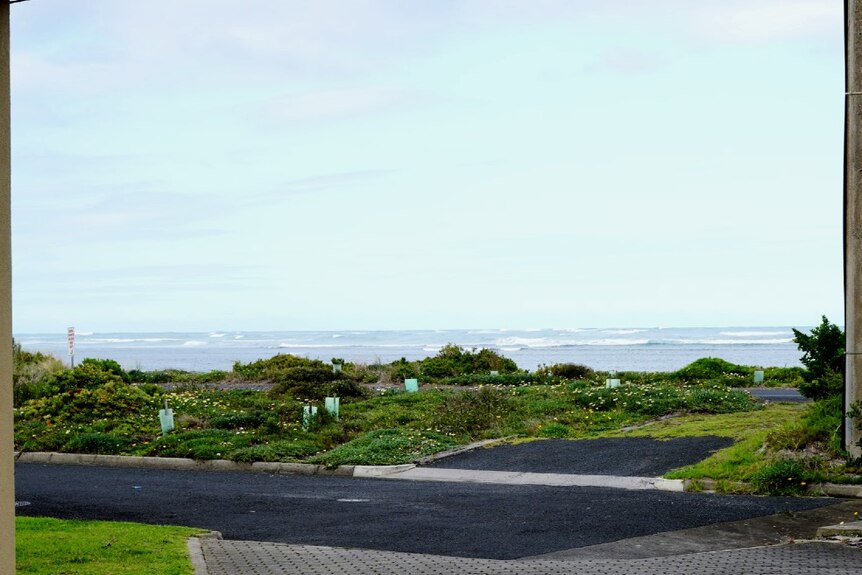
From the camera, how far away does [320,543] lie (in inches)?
425

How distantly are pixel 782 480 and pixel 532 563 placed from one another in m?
5.51

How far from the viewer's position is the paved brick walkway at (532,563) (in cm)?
901

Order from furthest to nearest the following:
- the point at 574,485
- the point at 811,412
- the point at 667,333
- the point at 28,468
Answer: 1. the point at 667,333
2. the point at 28,468
3. the point at 811,412
4. the point at 574,485

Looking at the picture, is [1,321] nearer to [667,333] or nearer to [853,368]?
[853,368]

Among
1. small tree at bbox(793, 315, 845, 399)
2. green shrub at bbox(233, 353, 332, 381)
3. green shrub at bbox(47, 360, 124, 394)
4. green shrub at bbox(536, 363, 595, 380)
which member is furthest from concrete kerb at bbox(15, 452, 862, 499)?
green shrub at bbox(233, 353, 332, 381)

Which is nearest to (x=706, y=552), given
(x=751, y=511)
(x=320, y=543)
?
(x=751, y=511)

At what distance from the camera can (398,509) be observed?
13.1 m

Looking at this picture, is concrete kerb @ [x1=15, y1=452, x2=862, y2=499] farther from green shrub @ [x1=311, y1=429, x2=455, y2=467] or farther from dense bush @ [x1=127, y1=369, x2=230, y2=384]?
dense bush @ [x1=127, y1=369, x2=230, y2=384]

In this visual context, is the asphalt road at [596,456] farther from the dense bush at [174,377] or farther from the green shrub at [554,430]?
the dense bush at [174,377]

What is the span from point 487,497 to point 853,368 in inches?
205

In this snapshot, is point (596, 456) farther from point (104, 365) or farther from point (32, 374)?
point (32, 374)

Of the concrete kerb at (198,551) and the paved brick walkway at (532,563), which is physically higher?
the concrete kerb at (198,551)

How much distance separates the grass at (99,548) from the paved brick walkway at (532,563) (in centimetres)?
43

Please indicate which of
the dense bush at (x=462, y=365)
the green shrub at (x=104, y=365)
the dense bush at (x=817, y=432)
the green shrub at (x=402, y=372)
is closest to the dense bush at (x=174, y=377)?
the green shrub at (x=402, y=372)
